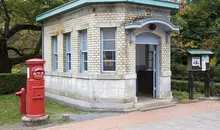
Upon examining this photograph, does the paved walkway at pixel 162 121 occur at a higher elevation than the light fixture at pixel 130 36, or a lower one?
lower

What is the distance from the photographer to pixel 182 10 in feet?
65.8

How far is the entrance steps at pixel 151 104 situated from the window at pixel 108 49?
1722mm

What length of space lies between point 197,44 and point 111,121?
43.0 feet

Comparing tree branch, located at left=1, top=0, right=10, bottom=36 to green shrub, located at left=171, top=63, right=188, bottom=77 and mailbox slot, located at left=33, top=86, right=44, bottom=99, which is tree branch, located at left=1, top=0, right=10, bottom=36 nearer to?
mailbox slot, located at left=33, top=86, right=44, bottom=99

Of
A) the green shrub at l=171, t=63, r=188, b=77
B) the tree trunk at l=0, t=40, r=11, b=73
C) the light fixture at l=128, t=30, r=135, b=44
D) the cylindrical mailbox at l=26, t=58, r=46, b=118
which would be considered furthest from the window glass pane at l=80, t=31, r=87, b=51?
the tree trunk at l=0, t=40, r=11, b=73

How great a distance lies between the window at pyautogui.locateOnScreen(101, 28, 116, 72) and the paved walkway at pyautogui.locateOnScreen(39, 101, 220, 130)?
2116 mm

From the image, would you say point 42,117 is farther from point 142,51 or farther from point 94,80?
point 142,51

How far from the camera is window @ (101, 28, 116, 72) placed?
1076cm

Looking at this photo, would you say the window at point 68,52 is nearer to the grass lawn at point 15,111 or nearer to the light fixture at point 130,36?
the grass lawn at point 15,111

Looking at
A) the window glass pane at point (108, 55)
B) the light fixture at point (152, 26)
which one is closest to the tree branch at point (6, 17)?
the window glass pane at point (108, 55)

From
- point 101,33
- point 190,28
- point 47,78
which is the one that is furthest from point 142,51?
point 190,28

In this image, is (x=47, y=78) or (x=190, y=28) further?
(x=190, y=28)

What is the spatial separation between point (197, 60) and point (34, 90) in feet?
25.3

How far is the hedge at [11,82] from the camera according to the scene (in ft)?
55.3
